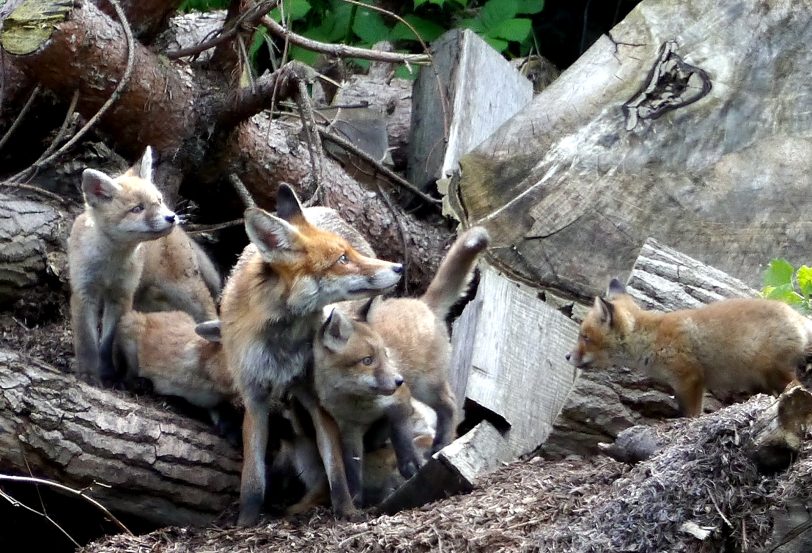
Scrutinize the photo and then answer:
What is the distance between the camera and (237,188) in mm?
8953

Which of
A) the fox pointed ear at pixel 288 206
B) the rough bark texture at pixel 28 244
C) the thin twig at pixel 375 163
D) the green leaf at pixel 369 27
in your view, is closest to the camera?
the fox pointed ear at pixel 288 206

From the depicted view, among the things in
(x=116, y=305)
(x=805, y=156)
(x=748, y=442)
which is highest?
(x=805, y=156)

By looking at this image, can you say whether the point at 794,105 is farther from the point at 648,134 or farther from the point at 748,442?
the point at 748,442

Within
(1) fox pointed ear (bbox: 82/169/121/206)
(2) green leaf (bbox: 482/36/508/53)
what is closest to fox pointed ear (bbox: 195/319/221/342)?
(1) fox pointed ear (bbox: 82/169/121/206)

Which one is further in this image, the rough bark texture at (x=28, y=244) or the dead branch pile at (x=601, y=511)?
the rough bark texture at (x=28, y=244)

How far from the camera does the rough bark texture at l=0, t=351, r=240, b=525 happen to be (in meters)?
6.27

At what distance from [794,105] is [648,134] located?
0.93 metres

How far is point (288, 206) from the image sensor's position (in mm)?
6590

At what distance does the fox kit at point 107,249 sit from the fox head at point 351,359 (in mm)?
1565

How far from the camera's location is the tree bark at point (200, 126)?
7645 millimetres

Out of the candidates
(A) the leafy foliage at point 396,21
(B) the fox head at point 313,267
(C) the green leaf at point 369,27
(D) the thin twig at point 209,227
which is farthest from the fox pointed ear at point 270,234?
(C) the green leaf at point 369,27

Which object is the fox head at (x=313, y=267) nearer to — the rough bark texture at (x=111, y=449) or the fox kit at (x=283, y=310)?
the fox kit at (x=283, y=310)

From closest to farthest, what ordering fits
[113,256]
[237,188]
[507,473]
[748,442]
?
[748,442]
[507,473]
[113,256]
[237,188]

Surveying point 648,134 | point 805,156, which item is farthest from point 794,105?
point 648,134
